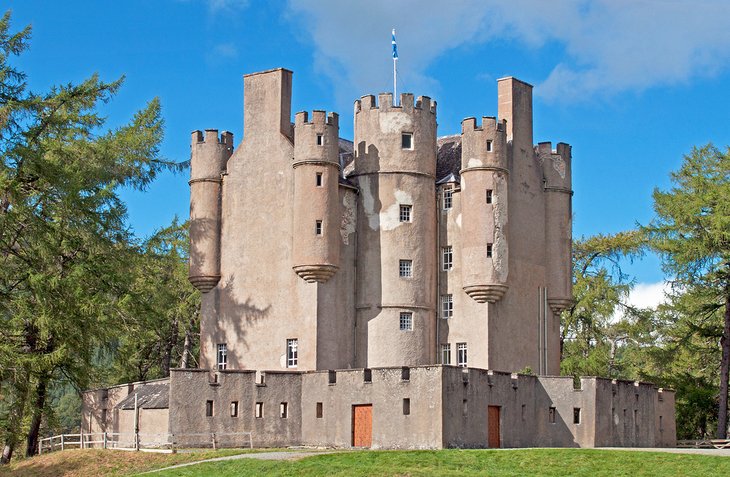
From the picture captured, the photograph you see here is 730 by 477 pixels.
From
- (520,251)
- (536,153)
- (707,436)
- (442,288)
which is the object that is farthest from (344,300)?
(707,436)

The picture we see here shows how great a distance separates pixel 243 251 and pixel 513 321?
41.1 ft

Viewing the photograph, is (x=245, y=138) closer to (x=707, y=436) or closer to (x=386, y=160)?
(x=386, y=160)

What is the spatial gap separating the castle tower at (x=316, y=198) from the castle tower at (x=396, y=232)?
2104 mm

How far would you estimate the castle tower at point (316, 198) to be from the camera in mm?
49719

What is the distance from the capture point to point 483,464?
36.4m

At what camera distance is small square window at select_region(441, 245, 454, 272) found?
2062 inches

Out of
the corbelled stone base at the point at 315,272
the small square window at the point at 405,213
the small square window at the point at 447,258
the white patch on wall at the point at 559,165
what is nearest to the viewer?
the corbelled stone base at the point at 315,272

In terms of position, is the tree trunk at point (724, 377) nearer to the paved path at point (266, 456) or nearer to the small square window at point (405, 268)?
the small square window at point (405, 268)

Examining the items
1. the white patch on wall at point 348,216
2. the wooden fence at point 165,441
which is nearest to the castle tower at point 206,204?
the white patch on wall at point 348,216

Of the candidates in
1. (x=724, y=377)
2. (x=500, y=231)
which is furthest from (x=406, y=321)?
(x=724, y=377)

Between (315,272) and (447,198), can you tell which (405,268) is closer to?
(447,198)

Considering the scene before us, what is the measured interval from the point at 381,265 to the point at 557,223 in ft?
29.7

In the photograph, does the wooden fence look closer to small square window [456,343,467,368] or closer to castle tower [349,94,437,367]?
castle tower [349,94,437,367]

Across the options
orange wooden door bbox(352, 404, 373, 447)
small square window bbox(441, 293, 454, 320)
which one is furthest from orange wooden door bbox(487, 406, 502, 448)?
small square window bbox(441, 293, 454, 320)
